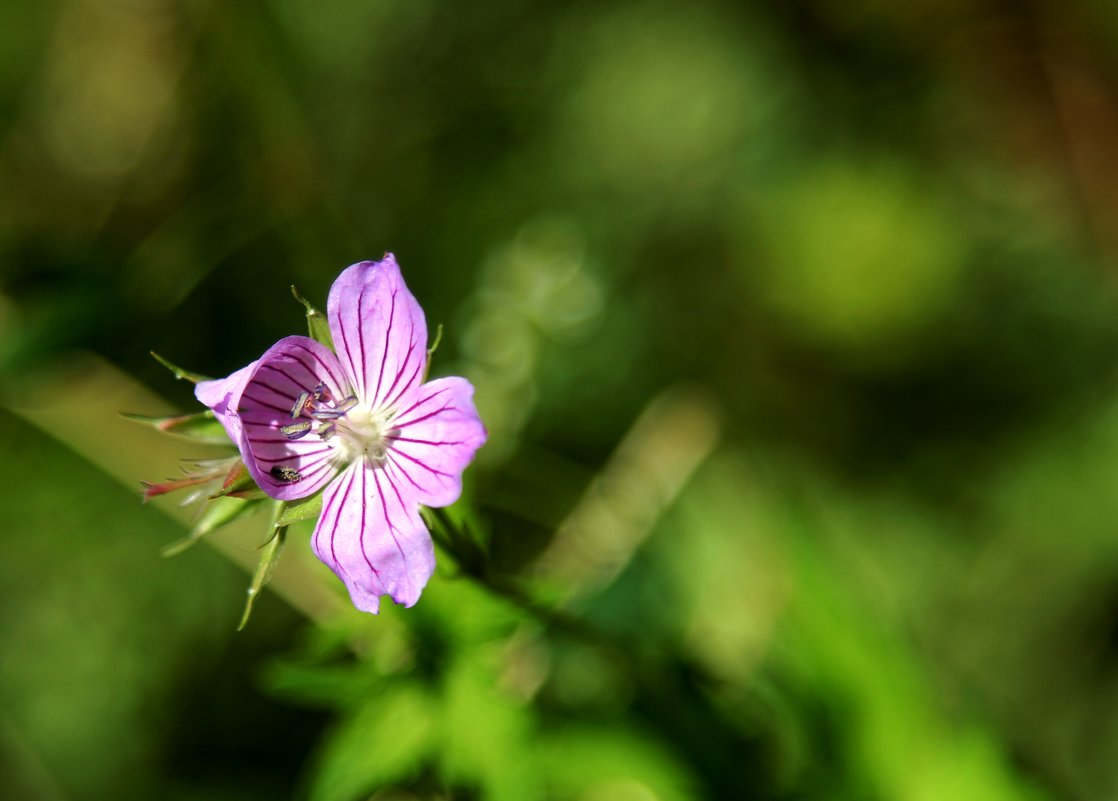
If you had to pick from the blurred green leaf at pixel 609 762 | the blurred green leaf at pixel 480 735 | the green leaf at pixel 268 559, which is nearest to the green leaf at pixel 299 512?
the green leaf at pixel 268 559

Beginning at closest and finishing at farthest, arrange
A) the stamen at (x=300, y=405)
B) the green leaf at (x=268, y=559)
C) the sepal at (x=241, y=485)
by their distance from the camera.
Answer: the green leaf at (x=268, y=559), the sepal at (x=241, y=485), the stamen at (x=300, y=405)

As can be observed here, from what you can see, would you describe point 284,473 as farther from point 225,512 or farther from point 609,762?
point 609,762

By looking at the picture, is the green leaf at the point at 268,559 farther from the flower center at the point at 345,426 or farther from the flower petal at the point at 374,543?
the flower center at the point at 345,426

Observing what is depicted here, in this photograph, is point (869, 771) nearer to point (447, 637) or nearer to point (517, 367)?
point (447, 637)

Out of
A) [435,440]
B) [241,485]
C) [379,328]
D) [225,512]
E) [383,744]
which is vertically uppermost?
[379,328]

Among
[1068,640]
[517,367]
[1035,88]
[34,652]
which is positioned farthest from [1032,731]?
[34,652]

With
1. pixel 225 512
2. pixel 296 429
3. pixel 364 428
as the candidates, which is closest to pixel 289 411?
pixel 296 429
